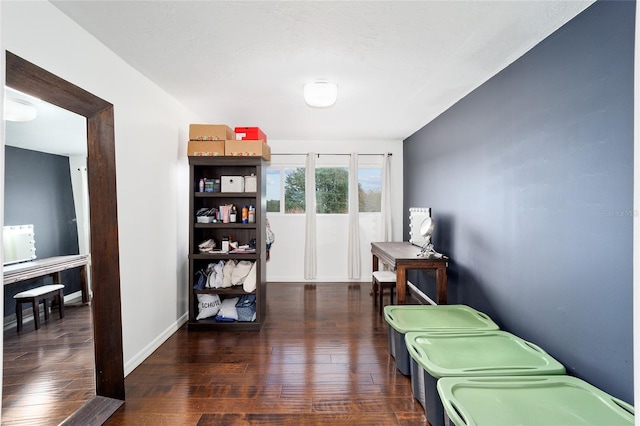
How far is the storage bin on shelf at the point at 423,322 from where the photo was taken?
227 cm

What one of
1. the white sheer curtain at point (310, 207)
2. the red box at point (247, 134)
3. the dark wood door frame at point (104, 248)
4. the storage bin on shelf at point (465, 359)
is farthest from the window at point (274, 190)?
the storage bin on shelf at point (465, 359)

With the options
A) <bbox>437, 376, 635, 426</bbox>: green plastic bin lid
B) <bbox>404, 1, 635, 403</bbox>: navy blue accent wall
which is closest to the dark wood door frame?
<bbox>437, 376, 635, 426</bbox>: green plastic bin lid

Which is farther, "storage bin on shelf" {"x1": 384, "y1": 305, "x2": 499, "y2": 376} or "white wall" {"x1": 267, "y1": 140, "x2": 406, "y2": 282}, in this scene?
"white wall" {"x1": 267, "y1": 140, "x2": 406, "y2": 282}

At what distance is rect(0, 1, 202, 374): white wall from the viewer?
169cm

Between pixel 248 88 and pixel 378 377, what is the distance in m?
2.57

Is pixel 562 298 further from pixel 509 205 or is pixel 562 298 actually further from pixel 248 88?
pixel 248 88

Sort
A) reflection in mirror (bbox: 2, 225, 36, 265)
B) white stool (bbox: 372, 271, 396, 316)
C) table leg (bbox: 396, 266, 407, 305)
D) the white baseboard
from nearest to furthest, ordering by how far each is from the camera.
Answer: reflection in mirror (bbox: 2, 225, 36, 265) < the white baseboard < table leg (bbox: 396, 266, 407, 305) < white stool (bbox: 372, 271, 396, 316)

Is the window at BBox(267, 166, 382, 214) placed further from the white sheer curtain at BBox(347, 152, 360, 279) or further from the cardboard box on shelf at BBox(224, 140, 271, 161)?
the cardboard box on shelf at BBox(224, 140, 271, 161)

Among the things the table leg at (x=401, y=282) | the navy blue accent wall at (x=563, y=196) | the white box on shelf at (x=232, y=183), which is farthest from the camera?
the white box on shelf at (x=232, y=183)

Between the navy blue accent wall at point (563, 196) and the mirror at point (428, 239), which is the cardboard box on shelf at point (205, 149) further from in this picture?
the navy blue accent wall at point (563, 196)

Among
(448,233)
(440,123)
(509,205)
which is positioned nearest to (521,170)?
(509,205)

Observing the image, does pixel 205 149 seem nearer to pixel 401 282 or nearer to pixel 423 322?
pixel 401 282

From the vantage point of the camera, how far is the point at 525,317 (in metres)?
2.21

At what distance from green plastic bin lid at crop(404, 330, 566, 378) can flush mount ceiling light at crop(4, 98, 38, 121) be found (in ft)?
8.06
